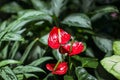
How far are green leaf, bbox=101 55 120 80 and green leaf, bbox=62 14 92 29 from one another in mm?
254

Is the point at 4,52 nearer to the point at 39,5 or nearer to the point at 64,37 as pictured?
the point at 64,37

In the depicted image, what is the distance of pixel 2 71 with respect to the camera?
103 cm

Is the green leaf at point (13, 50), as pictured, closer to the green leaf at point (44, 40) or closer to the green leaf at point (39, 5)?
the green leaf at point (44, 40)

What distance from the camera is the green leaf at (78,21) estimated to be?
1.24 meters

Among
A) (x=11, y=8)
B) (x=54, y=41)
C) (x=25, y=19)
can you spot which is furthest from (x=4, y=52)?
(x=11, y=8)

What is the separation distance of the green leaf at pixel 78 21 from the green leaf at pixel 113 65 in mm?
254

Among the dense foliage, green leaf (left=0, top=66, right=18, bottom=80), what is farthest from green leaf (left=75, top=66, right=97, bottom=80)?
green leaf (left=0, top=66, right=18, bottom=80)

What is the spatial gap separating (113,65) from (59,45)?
197 millimetres

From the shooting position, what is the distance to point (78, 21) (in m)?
1.28

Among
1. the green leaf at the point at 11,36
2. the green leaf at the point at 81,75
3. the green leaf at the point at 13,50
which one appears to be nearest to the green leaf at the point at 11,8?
the green leaf at the point at 13,50

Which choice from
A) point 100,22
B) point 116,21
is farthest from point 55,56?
point 116,21

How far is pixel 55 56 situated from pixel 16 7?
0.77 metres

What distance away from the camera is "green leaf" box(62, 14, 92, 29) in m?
1.24

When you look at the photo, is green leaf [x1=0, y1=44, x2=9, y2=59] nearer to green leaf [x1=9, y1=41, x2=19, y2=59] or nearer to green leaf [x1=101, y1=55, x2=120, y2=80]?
green leaf [x1=9, y1=41, x2=19, y2=59]
